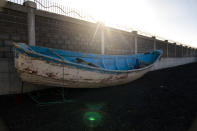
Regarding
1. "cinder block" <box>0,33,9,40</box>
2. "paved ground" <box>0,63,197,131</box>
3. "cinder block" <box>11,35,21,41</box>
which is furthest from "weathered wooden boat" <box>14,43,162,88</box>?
"cinder block" <box>0,33,9,40</box>

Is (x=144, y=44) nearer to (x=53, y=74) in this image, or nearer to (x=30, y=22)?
(x=30, y=22)

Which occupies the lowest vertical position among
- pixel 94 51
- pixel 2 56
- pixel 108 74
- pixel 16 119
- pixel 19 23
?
pixel 16 119

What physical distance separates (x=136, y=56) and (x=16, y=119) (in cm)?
684

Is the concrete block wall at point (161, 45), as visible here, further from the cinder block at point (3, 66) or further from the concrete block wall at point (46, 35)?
the cinder block at point (3, 66)

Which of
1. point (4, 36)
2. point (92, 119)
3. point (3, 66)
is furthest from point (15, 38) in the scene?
point (92, 119)

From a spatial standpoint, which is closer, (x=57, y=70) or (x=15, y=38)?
(x=57, y=70)

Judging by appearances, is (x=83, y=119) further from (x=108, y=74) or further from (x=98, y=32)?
(x=98, y=32)

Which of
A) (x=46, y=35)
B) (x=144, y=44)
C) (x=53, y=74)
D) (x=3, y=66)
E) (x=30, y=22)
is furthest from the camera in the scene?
(x=144, y=44)

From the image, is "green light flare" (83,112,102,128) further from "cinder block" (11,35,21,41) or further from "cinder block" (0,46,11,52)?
"cinder block" (11,35,21,41)

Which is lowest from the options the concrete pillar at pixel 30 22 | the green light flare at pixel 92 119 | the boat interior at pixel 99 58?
the green light flare at pixel 92 119

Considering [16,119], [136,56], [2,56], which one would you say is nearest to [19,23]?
[2,56]

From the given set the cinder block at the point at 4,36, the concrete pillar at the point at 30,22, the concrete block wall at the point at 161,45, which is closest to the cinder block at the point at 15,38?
the cinder block at the point at 4,36

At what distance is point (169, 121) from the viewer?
232cm

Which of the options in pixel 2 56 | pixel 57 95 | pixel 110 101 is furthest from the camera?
pixel 57 95
